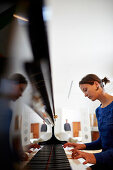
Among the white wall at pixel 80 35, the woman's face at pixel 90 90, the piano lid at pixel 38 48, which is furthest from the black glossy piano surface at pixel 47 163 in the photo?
the white wall at pixel 80 35

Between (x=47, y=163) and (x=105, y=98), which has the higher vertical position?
(x=105, y=98)

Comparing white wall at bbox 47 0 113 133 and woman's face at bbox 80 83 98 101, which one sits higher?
white wall at bbox 47 0 113 133

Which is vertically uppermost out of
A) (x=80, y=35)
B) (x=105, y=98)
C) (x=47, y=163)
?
(x=80, y=35)

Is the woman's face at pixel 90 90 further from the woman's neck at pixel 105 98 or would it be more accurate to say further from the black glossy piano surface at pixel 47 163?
the black glossy piano surface at pixel 47 163

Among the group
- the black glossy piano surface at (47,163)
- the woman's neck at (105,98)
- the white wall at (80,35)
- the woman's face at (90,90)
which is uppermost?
the white wall at (80,35)

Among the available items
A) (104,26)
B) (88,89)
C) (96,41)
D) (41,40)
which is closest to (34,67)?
(41,40)

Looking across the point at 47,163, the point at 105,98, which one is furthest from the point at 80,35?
the point at 47,163

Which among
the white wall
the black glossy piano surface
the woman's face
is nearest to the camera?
the black glossy piano surface

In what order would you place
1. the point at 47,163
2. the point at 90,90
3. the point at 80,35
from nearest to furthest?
the point at 47,163 → the point at 90,90 → the point at 80,35

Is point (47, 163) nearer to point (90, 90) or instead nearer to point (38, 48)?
point (38, 48)

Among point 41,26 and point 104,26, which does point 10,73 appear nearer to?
point 41,26

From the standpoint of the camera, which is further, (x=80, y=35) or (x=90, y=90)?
(x=80, y=35)

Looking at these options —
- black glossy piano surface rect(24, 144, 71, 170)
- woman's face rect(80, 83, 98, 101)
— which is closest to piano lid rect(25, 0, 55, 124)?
black glossy piano surface rect(24, 144, 71, 170)

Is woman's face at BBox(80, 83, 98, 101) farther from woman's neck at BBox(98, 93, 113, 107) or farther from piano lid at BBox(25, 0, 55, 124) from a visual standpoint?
piano lid at BBox(25, 0, 55, 124)
